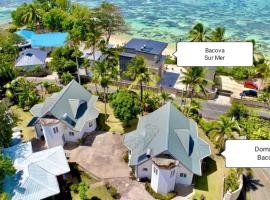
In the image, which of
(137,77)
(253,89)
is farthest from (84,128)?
(253,89)

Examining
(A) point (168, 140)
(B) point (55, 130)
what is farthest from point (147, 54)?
(A) point (168, 140)

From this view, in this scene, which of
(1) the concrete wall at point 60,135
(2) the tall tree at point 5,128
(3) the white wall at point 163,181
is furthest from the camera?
(1) the concrete wall at point 60,135

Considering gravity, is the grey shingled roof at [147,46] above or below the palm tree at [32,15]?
below

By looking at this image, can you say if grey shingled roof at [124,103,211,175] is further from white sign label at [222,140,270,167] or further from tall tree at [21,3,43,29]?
tall tree at [21,3,43,29]

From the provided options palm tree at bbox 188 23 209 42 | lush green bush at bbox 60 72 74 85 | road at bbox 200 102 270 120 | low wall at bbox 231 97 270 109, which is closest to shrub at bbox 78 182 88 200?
road at bbox 200 102 270 120

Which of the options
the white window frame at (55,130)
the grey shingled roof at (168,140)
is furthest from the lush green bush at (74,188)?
the white window frame at (55,130)

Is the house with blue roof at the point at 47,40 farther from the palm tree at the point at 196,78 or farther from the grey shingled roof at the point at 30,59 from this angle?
the palm tree at the point at 196,78
